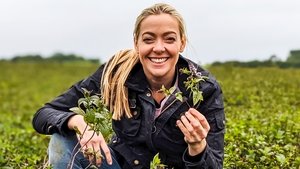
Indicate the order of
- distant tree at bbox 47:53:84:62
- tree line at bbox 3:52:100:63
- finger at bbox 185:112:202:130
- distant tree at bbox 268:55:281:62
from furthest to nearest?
1. distant tree at bbox 47:53:84:62
2. tree line at bbox 3:52:100:63
3. distant tree at bbox 268:55:281:62
4. finger at bbox 185:112:202:130

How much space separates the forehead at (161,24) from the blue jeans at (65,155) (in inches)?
35.4

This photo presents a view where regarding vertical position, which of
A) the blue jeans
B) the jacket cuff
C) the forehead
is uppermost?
the forehead

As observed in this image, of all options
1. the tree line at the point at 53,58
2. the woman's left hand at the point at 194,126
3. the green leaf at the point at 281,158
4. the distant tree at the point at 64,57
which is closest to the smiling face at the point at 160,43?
the woman's left hand at the point at 194,126

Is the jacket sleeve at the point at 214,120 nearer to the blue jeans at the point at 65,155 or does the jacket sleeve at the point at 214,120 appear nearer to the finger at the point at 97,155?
the finger at the point at 97,155

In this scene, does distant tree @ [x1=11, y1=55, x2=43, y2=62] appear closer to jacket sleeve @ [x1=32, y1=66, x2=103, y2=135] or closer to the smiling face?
jacket sleeve @ [x1=32, y1=66, x2=103, y2=135]

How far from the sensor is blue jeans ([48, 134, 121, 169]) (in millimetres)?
4965

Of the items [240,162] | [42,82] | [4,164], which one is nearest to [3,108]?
[42,82]

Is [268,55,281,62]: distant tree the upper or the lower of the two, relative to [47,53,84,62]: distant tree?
upper

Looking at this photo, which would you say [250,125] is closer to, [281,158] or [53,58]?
[281,158]

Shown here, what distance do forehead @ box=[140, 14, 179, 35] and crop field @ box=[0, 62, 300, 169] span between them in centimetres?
119

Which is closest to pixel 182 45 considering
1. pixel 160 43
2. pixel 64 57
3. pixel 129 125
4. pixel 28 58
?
pixel 160 43

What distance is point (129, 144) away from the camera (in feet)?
16.7

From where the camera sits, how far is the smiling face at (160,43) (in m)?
4.79

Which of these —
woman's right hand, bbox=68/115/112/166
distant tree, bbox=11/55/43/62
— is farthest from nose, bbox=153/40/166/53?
distant tree, bbox=11/55/43/62
